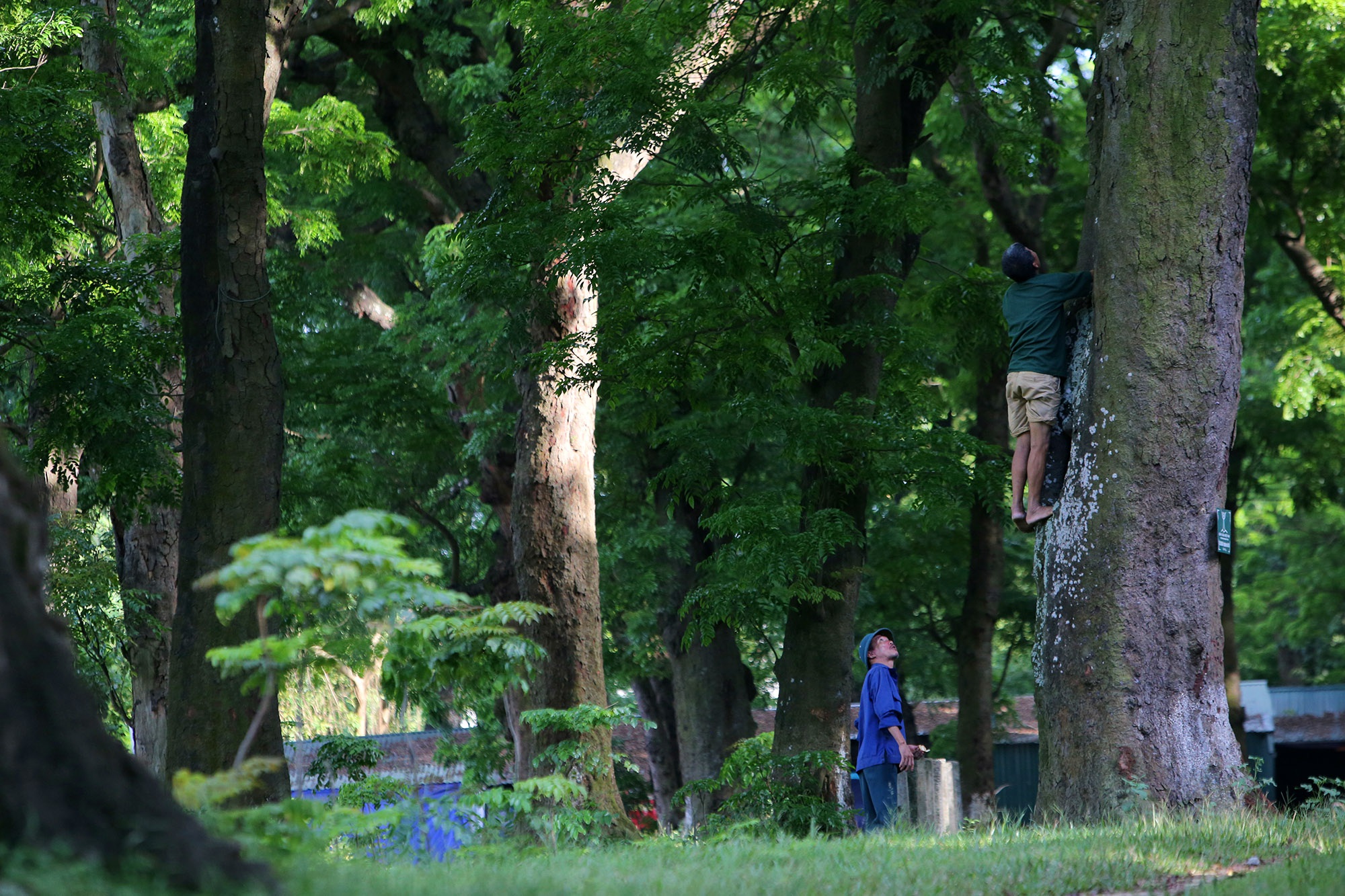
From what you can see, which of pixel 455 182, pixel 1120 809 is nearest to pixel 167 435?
pixel 455 182

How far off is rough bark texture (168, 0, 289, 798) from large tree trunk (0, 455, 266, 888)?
5143mm

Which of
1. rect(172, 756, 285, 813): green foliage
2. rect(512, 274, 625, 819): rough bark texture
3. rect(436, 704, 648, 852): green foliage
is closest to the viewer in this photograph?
rect(172, 756, 285, 813): green foliage

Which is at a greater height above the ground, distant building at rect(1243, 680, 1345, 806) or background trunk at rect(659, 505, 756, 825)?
background trunk at rect(659, 505, 756, 825)

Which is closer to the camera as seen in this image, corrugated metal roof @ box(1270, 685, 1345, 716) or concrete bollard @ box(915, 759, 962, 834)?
concrete bollard @ box(915, 759, 962, 834)

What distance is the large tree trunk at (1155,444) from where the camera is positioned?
23.5 feet

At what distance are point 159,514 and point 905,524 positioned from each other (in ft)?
38.1

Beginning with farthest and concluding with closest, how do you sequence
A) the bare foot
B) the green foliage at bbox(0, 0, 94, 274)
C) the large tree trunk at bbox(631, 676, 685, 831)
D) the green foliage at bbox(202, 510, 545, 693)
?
the large tree trunk at bbox(631, 676, 685, 831), the green foliage at bbox(0, 0, 94, 274), the bare foot, the green foliage at bbox(202, 510, 545, 693)

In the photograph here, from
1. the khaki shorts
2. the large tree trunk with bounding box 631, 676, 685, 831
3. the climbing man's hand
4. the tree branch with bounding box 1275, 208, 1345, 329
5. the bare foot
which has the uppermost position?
the tree branch with bounding box 1275, 208, 1345, 329

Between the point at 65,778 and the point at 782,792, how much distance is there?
26.5ft

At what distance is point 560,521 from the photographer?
12812 millimetres

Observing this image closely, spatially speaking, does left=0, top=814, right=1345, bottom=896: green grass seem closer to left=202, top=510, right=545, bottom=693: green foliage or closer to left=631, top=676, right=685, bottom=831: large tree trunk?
left=202, top=510, right=545, bottom=693: green foliage

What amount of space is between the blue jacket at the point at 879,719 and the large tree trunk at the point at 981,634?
30.6 feet

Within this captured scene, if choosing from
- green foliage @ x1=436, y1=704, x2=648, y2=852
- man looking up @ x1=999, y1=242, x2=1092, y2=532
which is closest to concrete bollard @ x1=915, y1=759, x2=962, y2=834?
man looking up @ x1=999, y1=242, x2=1092, y2=532

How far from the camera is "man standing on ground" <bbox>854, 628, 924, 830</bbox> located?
935 cm
